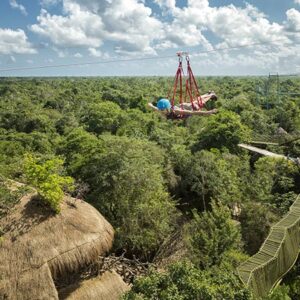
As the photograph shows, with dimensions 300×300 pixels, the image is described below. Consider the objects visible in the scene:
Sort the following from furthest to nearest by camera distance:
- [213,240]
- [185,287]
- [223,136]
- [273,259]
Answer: [223,136] < [213,240] < [273,259] < [185,287]

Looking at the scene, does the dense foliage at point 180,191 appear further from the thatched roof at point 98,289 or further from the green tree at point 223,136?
the thatched roof at point 98,289

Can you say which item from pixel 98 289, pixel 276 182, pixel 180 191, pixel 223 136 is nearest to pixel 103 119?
pixel 223 136

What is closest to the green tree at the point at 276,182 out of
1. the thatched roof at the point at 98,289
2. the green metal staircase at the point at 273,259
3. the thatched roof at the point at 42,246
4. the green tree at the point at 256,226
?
the green tree at the point at 256,226

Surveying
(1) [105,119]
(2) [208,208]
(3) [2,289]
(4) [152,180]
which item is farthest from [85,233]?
(1) [105,119]

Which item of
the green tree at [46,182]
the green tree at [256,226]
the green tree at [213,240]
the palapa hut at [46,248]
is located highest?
the green tree at [46,182]

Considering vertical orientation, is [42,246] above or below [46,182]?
below

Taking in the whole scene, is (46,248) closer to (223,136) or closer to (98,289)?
(98,289)
